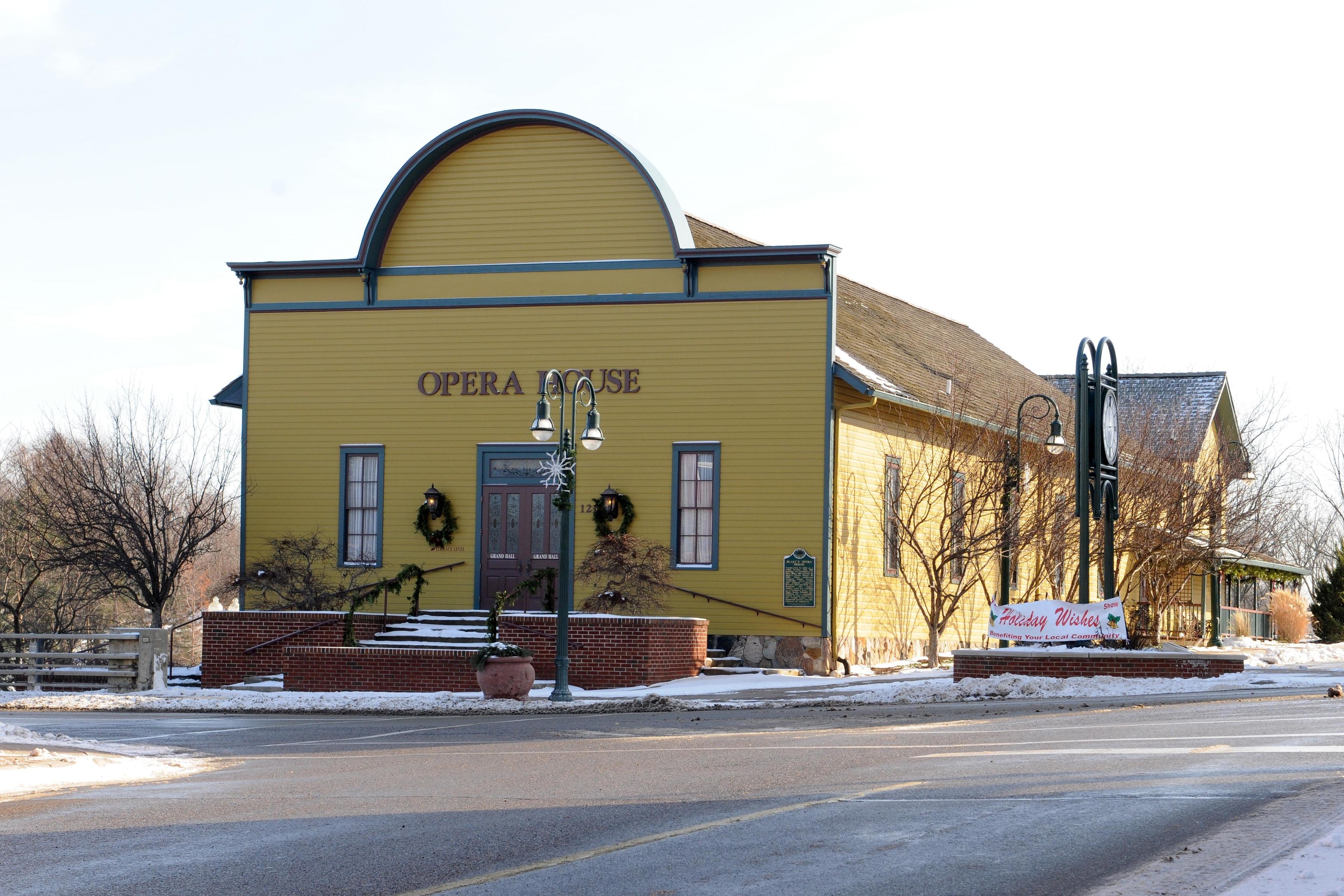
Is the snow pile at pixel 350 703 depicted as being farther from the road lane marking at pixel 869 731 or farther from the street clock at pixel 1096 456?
the street clock at pixel 1096 456

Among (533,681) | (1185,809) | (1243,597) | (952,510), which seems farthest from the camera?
(1243,597)

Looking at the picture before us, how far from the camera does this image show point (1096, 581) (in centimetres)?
3828

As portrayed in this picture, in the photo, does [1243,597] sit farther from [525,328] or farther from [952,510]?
[525,328]

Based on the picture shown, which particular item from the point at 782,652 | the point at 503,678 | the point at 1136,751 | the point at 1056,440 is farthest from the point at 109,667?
the point at 1136,751

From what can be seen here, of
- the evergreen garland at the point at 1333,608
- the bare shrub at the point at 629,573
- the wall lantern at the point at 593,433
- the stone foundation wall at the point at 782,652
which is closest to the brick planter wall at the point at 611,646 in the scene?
the bare shrub at the point at 629,573

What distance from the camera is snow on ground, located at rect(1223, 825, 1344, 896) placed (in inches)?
269

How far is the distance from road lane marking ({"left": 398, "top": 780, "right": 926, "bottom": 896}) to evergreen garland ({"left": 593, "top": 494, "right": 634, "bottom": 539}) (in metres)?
16.9

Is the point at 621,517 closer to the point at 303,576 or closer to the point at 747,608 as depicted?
the point at 747,608

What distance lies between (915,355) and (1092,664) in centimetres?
1240

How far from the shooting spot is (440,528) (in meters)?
29.0

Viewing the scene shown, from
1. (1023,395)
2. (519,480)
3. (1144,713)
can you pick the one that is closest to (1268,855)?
(1144,713)

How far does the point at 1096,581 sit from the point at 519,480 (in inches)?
658

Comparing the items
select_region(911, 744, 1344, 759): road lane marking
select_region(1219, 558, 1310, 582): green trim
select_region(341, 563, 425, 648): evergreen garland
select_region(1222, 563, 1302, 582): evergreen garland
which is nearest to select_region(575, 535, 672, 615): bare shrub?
select_region(341, 563, 425, 648): evergreen garland

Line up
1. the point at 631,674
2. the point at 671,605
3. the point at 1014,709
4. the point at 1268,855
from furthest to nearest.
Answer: the point at 671,605 → the point at 631,674 → the point at 1014,709 → the point at 1268,855
